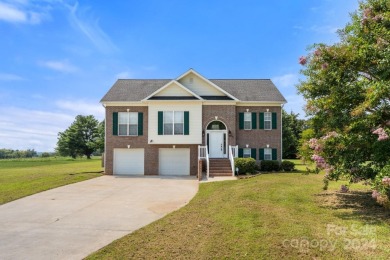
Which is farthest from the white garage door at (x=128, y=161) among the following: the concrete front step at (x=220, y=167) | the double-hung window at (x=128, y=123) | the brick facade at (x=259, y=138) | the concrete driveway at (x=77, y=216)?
the brick facade at (x=259, y=138)

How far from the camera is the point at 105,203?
38.7 ft

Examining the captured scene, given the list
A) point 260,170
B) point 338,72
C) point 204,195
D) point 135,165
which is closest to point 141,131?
point 135,165

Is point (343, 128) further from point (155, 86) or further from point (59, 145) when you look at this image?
point (59, 145)

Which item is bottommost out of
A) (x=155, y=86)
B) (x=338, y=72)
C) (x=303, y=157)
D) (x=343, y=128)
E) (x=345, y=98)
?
(x=303, y=157)

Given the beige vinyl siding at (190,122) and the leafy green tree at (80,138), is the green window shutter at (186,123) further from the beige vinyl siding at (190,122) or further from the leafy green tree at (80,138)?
the leafy green tree at (80,138)

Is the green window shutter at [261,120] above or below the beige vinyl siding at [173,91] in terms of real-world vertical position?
below

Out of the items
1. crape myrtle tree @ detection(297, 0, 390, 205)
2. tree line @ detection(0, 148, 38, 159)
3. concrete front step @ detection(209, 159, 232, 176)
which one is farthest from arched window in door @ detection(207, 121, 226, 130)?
tree line @ detection(0, 148, 38, 159)

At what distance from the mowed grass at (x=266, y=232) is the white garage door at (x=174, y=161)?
11638 millimetres

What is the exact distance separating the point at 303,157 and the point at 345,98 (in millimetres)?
3435

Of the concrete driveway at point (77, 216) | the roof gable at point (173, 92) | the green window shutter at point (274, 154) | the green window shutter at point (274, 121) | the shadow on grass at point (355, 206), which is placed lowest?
the concrete driveway at point (77, 216)

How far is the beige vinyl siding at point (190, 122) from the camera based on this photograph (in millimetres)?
21641

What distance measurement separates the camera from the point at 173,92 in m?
22.1

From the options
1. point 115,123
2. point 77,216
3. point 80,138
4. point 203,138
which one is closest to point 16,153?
point 80,138

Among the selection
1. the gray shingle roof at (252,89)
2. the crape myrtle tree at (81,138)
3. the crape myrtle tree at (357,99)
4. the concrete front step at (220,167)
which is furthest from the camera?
the crape myrtle tree at (81,138)
